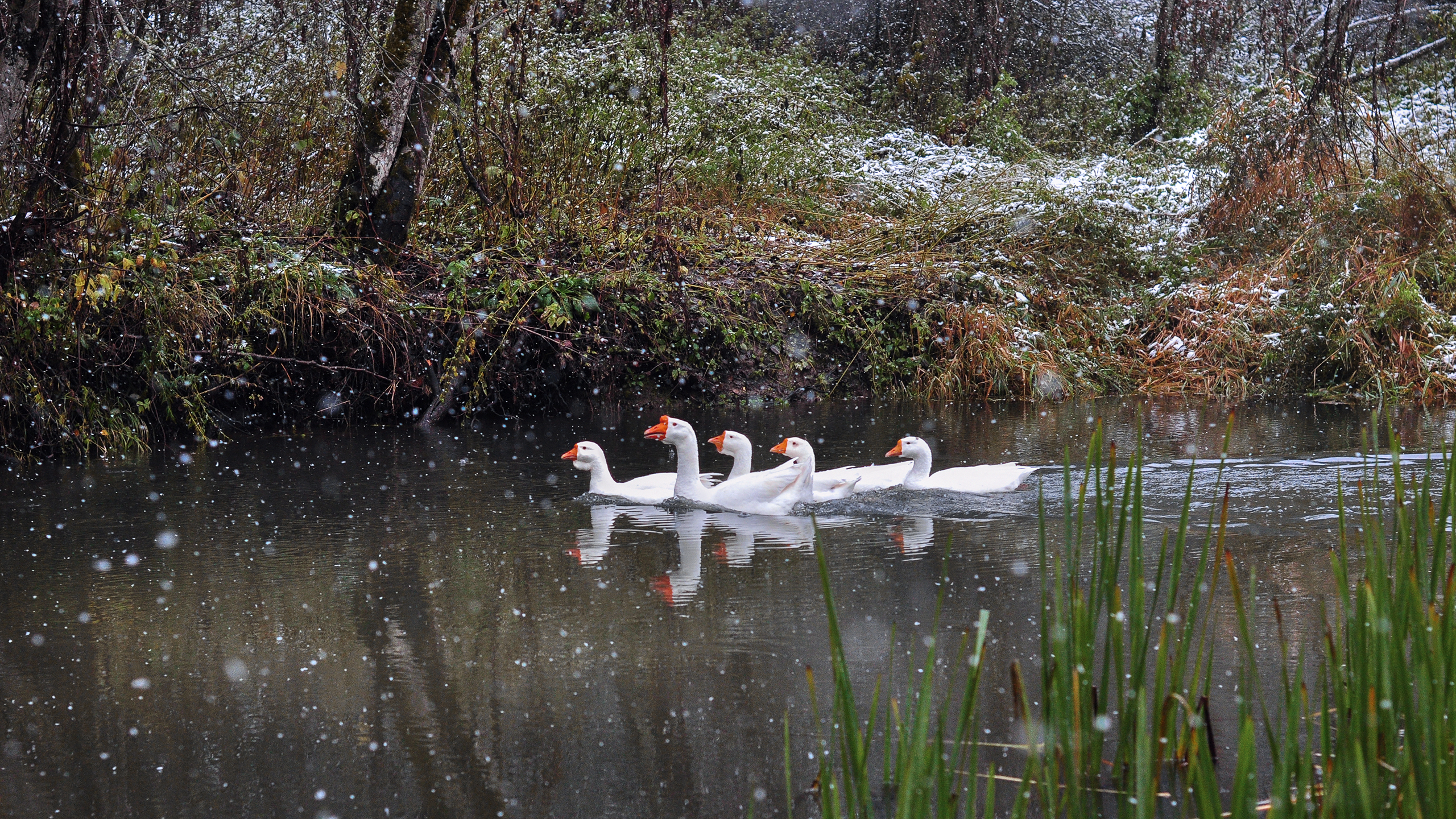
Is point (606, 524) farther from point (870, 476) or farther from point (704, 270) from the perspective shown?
point (704, 270)

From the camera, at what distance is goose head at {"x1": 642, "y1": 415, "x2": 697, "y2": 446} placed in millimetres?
7102

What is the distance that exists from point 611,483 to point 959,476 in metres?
1.89

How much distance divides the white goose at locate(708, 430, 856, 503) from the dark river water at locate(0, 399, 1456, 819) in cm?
20

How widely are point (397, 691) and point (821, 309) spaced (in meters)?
9.36

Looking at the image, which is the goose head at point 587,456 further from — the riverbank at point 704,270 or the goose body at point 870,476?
the riverbank at point 704,270

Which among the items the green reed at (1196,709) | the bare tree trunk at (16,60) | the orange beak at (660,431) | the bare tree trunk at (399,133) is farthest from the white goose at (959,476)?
the bare tree trunk at (399,133)

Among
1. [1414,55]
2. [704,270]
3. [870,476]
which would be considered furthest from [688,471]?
[1414,55]

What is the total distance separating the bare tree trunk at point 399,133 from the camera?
1036 cm

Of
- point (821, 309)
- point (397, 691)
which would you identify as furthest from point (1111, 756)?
point (821, 309)

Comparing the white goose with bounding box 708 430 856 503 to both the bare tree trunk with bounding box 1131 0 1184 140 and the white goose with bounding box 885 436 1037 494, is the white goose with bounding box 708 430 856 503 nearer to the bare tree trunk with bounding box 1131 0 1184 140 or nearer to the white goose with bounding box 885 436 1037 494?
the white goose with bounding box 885 436 1037 494

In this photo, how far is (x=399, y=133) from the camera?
35.1 ft

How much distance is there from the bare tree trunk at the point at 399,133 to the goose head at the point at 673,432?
4222 mm

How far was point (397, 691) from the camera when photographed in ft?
12.1


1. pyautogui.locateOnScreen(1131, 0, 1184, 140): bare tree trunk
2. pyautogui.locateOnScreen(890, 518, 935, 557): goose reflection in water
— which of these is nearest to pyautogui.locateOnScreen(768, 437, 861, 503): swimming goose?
pyautogui.locateOnScreen(890, 518, 935, 557): goose reflection in water
